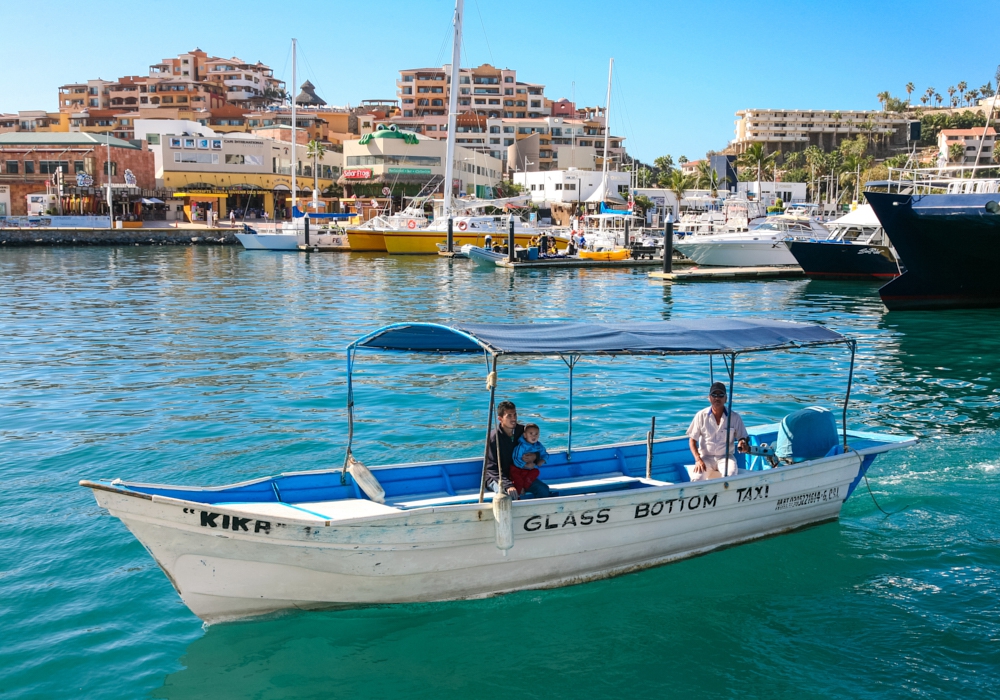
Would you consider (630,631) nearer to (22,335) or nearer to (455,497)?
(455,497)

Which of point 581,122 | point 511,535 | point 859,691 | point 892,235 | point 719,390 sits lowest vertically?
point 859,691

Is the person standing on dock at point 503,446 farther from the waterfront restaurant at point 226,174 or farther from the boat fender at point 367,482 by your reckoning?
the waterfront restaurant at point 226,174

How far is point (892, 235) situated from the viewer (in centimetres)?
3198

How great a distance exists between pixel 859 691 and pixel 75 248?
77834mm

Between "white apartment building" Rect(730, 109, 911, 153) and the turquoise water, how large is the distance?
12941 cm

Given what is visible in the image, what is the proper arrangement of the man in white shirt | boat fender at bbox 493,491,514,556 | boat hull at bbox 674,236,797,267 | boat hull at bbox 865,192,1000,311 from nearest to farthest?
boat fender at bbox 493,491,514,556 → the man in white shirt → boat hull at bbox 865,192,1000,311 → boat hull at bbox 674,236,797,267

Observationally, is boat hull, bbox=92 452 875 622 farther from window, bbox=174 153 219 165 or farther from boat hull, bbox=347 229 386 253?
window, bbox=174 153 219 165

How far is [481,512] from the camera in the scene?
8562mm

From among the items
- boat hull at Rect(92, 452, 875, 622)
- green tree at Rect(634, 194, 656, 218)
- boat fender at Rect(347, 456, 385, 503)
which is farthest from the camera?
green tree at Rect(634, 194, 656, 218)

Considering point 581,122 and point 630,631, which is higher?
point 581,122

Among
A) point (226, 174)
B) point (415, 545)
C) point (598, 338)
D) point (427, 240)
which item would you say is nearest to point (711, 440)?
point (598, 338)

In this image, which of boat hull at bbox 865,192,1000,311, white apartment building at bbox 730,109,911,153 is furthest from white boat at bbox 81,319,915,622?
white apartment building at bbox 730,109,911,153

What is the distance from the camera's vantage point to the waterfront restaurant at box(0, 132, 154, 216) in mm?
86938

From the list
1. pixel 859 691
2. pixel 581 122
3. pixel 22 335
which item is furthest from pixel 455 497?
pixel 581 122
